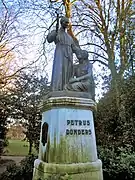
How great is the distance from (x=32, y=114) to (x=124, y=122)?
14.6 ft

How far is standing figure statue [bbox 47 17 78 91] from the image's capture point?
534 cm

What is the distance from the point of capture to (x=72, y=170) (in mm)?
4496

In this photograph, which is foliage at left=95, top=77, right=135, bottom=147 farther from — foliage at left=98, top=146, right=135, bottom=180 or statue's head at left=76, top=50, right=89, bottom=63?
statue's head at left=76, top=50, right=89, bottom=63

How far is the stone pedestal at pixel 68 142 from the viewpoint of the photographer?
4543 mm

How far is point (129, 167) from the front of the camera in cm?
595

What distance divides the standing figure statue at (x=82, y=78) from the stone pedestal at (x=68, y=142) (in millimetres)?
349

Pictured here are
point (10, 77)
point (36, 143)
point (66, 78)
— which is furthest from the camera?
point (10, 77)

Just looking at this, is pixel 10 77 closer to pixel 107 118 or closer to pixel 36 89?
pixel 36 89

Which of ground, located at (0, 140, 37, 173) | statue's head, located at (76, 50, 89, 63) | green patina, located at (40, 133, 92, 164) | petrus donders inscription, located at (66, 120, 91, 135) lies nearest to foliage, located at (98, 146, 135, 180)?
green patina, located at (40, 133, 92, 164)

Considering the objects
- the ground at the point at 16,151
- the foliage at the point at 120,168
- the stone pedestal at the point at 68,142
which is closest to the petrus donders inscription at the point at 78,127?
the stone pedestal at the point at 68,142

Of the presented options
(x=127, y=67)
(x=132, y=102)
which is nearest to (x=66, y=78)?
(x=132, y=102)

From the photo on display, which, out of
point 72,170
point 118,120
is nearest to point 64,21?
point 72,170

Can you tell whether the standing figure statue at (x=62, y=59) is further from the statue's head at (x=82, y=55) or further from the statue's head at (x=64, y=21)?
the statue's head at (x=82, y=55)

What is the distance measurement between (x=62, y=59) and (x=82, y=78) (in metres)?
0.67
